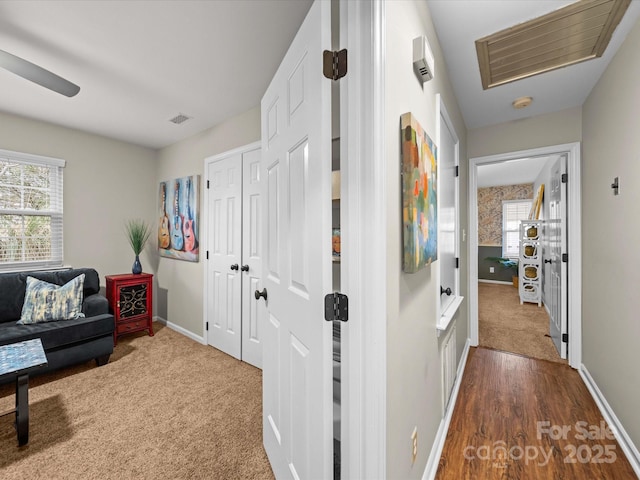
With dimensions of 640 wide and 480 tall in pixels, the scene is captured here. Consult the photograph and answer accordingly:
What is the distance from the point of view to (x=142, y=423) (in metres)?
1.85

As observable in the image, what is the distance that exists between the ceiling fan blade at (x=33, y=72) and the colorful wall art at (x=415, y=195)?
6.32 ft

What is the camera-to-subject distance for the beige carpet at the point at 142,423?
4.95 ft

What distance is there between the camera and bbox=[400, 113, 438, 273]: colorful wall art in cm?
103

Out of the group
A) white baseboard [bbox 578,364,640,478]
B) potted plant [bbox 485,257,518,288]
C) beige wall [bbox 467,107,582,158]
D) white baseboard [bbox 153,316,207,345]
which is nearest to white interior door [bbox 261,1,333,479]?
white baseboard [bbox 578,364,640,478]

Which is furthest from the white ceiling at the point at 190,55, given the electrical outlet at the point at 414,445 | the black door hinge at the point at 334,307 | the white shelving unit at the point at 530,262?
the white shelving unit at the point at 530,262

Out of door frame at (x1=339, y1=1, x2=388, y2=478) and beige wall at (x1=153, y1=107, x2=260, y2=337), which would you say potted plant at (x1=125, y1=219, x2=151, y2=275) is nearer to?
beige wall at (x1=153, y1=107, x2=260, y2=337)

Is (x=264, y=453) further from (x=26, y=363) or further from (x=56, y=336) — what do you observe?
(x=56, y=336)

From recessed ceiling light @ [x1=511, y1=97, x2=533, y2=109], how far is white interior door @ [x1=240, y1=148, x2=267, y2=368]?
228 cm

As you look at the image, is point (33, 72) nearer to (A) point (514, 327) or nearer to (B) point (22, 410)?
(B) point (22, 410)

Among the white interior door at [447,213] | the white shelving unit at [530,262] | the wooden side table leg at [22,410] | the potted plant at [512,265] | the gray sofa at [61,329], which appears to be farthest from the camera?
the potted plant at [512,265]

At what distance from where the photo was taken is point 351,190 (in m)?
0.89

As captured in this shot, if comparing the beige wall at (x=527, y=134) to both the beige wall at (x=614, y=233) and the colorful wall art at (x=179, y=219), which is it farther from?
the colorful wall art at (x=179, y=219)

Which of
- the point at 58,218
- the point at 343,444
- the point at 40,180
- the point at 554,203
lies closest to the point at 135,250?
the point at 58,218

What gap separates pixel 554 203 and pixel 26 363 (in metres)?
5.21
